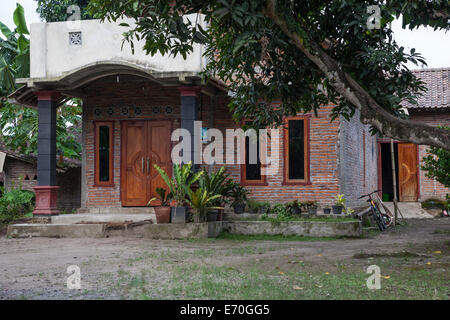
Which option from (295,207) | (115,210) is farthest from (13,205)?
(295,207)

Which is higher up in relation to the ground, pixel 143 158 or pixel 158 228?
pixel 143 158

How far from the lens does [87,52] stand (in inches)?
459

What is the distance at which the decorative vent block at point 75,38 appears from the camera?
38.6 ft

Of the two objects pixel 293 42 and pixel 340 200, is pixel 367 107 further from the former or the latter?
pixel 340 200

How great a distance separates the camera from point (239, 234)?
11.8 metres

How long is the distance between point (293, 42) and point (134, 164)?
25.5 ft

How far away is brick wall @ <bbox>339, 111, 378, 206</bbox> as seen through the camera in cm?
1291

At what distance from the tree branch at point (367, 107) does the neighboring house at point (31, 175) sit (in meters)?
13.5

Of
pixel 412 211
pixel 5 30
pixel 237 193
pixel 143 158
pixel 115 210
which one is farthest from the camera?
pixel 412 211

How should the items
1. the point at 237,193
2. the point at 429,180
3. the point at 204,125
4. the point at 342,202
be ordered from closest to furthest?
the point at 342,202
the point at 237,193
the point at 204,125
the point at 429,180

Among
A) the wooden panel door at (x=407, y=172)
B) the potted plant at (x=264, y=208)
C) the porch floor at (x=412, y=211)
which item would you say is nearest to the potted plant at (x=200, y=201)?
the potted plant at (x=264, y=208)

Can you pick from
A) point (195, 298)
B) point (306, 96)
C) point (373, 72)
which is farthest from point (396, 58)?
point (195, 298)

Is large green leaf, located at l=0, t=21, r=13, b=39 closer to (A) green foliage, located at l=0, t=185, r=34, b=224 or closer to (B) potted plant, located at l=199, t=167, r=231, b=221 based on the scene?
(A) green foliage, located at l=0, t=185, r=34, b=224

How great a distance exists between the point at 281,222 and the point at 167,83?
401cm
